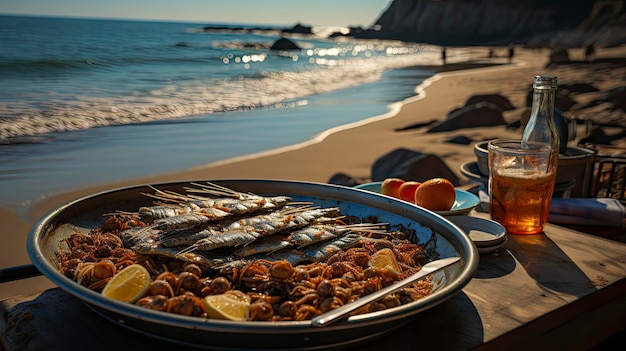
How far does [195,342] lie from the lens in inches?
51.2

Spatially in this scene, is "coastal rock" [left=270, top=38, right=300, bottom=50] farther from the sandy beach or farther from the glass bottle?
the glass bottle

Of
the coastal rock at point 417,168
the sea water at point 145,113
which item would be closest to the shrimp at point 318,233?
the coastal rock at point 417,168

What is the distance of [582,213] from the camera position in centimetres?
268

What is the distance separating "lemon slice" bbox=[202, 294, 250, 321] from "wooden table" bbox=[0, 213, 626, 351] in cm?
15

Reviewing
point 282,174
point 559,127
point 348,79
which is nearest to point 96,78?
point 348,79

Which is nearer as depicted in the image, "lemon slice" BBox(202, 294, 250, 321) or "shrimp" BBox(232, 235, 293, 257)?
"lemon slice" BBox(202, 294, 250, 321)

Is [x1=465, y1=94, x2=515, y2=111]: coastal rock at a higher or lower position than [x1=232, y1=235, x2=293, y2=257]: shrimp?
lower

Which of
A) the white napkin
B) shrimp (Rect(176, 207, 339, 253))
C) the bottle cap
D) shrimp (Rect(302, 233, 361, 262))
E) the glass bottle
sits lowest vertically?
the white napkin

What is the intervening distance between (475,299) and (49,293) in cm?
124

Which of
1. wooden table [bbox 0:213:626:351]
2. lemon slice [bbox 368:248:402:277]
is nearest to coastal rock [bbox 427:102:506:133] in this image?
wooden table [bbox 0:213:626:351]

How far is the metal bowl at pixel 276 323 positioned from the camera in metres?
1.21

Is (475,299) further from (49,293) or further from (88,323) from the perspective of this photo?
(49,293)

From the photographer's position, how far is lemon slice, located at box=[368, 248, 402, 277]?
165 centimetres

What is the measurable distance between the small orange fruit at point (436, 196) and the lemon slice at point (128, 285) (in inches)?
49.0
